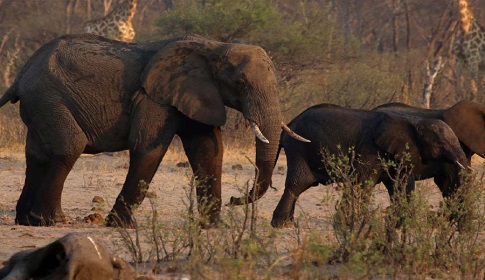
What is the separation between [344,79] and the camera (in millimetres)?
20328

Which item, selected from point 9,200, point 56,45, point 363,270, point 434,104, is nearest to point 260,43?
point 434,104

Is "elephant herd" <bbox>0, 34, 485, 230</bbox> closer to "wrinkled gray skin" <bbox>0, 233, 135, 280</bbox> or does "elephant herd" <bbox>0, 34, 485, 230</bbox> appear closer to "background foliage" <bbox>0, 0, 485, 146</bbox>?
"wrinkled gray skin" <bbox>0, 233, 135, 280</bbox>

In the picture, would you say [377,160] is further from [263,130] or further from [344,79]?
[344,79]

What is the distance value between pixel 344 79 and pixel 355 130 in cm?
1055

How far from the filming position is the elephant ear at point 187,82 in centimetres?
895

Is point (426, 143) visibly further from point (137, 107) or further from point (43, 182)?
point (43, 182)

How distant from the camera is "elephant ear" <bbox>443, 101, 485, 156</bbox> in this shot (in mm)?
10469

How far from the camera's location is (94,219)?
9.34 meters

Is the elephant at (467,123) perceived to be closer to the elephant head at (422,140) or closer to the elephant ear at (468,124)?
the elephant ear at (468,124)

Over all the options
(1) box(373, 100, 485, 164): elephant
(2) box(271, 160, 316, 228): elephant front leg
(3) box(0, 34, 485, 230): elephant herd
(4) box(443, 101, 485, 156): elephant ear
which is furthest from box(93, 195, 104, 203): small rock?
(4) box(443, 101, 485, 156): elephant ear

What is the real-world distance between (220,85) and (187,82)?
0.84 feet

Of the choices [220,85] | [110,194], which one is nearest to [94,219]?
[220,85]

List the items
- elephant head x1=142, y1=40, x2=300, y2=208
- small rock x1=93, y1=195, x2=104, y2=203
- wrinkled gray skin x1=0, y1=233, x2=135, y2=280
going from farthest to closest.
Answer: small rock x1=93, y1=195, x2=104, y2=203
elephant head x1=142, y1=40, x2=300, y2=208
wrinkled gray skin x1=0, y1=233, x2=135, y2=280

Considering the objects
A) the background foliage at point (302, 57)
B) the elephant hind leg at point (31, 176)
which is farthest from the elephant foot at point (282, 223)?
the background foliage at point (302, 57)
